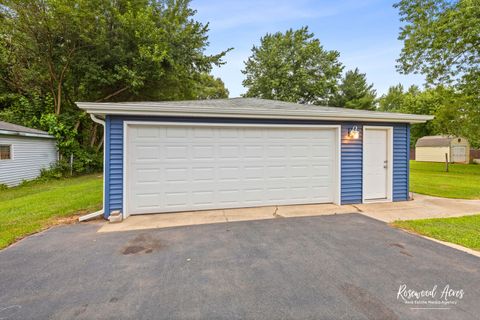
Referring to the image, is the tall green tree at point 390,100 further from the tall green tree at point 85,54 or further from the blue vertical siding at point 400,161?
the blue vertical siding at point 400,161

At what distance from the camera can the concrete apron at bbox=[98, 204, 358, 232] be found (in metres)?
4.29

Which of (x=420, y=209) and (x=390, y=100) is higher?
(x=390, y=100)

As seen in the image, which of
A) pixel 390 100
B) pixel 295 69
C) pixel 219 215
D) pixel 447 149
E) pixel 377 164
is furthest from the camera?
pixel 390 100

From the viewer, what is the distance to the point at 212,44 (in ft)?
49.9

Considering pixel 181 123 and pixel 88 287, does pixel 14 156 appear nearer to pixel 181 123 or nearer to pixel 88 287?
pixel 181 123

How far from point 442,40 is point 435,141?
56.2ft

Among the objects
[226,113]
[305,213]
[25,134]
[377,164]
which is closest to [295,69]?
[377,164]

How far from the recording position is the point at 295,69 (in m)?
22.0

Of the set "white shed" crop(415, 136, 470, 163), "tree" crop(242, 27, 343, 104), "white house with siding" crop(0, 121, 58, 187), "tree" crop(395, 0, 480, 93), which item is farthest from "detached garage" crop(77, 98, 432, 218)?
"white shed" crop(415, 136, 470, 163)

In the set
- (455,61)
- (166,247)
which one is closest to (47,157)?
(166,247)

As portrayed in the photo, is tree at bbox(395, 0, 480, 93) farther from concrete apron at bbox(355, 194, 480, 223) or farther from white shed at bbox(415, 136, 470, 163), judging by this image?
white shed at bbox(415, 136, 470, 163)

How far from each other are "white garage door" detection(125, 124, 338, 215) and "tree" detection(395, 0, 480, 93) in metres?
10.3

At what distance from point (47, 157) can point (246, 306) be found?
42.1 ft

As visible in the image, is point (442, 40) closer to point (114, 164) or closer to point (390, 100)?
point (114, 164)
